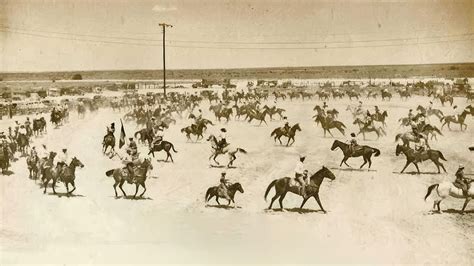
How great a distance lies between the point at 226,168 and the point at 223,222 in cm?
273

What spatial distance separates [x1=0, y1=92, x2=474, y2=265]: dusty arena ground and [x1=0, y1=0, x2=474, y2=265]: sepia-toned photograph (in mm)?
27

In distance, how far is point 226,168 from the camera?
39.5 ft

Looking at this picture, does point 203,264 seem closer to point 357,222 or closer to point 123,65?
point 357,222

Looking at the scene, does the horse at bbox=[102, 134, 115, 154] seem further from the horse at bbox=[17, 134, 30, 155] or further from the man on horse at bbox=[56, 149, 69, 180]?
the horse at bbox=[17, 134, 30, 155]

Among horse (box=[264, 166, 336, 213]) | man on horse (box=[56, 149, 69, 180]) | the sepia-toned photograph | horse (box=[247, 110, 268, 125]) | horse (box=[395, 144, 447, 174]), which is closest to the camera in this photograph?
the sepia-toned photograph

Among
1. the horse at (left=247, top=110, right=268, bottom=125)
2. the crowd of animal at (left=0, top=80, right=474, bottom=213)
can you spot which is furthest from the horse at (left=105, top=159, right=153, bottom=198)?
the horse at (left=247, top=110, right=268, bottom=125)

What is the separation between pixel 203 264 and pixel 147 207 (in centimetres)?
178

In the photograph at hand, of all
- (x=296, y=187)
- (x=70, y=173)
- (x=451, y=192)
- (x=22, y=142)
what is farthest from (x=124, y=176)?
(x=451, y=192)

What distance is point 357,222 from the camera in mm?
9383

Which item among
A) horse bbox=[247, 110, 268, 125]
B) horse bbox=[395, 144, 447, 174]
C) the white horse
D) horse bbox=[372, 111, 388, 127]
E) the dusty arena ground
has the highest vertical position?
horse bbox=[372, 111, 388, 127]

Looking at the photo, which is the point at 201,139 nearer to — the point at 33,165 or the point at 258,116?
the point at 258,116

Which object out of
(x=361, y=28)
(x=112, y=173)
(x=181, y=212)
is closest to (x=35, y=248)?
(x=112, y=173)

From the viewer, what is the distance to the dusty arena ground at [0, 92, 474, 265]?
29.6ft

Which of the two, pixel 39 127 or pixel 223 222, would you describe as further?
pixel 39 127
